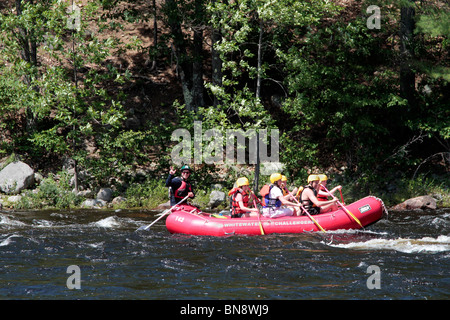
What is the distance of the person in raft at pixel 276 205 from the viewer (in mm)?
12711

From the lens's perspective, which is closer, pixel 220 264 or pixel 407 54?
pixel 220 264

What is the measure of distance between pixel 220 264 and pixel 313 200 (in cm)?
382

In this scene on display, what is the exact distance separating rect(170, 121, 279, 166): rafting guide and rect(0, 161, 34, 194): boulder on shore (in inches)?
183

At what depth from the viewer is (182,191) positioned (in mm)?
13445

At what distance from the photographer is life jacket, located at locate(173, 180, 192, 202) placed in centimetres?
1340

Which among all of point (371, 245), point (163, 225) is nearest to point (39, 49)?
point (163, 225)

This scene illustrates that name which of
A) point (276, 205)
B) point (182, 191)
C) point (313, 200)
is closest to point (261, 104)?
point (182, 191)

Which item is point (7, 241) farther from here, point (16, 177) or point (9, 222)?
point (16, 177)

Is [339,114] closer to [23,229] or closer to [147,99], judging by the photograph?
[147,99]

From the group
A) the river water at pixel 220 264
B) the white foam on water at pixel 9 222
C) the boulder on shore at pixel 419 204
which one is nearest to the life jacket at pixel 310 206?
the river water at pixel 220 264

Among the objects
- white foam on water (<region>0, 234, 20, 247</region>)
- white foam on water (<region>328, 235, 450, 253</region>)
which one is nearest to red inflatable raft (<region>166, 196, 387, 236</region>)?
white foam on water (<region>328, 235, 450, 253</region>)

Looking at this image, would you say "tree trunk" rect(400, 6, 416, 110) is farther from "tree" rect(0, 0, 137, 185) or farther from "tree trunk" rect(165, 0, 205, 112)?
"tree" rect(0, 0, 137, 185)

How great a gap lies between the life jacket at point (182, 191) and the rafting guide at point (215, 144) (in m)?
4.49
